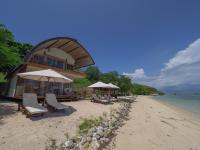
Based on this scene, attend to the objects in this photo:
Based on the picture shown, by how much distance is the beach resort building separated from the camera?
1309cm

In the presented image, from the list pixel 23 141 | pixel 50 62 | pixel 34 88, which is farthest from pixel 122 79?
pixel 23 141

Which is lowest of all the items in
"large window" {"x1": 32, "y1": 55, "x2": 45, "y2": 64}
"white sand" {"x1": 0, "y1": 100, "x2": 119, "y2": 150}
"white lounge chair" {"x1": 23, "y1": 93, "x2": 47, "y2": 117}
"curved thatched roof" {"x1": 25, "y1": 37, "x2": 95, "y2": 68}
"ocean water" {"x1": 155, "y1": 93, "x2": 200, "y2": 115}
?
"ocean water" {"x1": 155, "y1": 93, "x2": 200, "y2": 115}

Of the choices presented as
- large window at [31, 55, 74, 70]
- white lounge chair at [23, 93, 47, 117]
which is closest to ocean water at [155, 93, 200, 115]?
large window at [31, 55, 74, 70]

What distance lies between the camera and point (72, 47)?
18250 millimetres

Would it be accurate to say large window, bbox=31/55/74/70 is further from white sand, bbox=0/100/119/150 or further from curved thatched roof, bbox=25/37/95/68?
white sand, bbox=0/100/119/150

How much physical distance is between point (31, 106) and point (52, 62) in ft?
33.3

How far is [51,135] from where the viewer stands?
5.05 m

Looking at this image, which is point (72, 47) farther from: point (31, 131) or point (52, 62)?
point (31, 131)

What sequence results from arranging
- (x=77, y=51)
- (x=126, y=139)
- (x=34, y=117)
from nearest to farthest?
(x=126, y=139) → (x=34, y=117) → (x=77, y=51)

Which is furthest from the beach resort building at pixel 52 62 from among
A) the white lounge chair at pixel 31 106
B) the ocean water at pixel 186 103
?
the ocean water at pixel 186 103

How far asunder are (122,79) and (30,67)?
59.4ft

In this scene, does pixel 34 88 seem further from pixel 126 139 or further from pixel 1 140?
pixel 126 139

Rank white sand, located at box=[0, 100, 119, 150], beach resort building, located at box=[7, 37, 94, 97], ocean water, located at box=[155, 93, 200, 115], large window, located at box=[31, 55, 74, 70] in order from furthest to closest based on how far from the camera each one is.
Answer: ocean water, located at box=[155, 93, 200, 115] < large window, located at box=[31, 55, 74, 70] < beach resort building, located at box=[7, 37, 94, 97] < white sand, located at box=[0, 100, 119, 150]

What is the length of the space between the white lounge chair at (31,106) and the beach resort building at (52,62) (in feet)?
16.8
